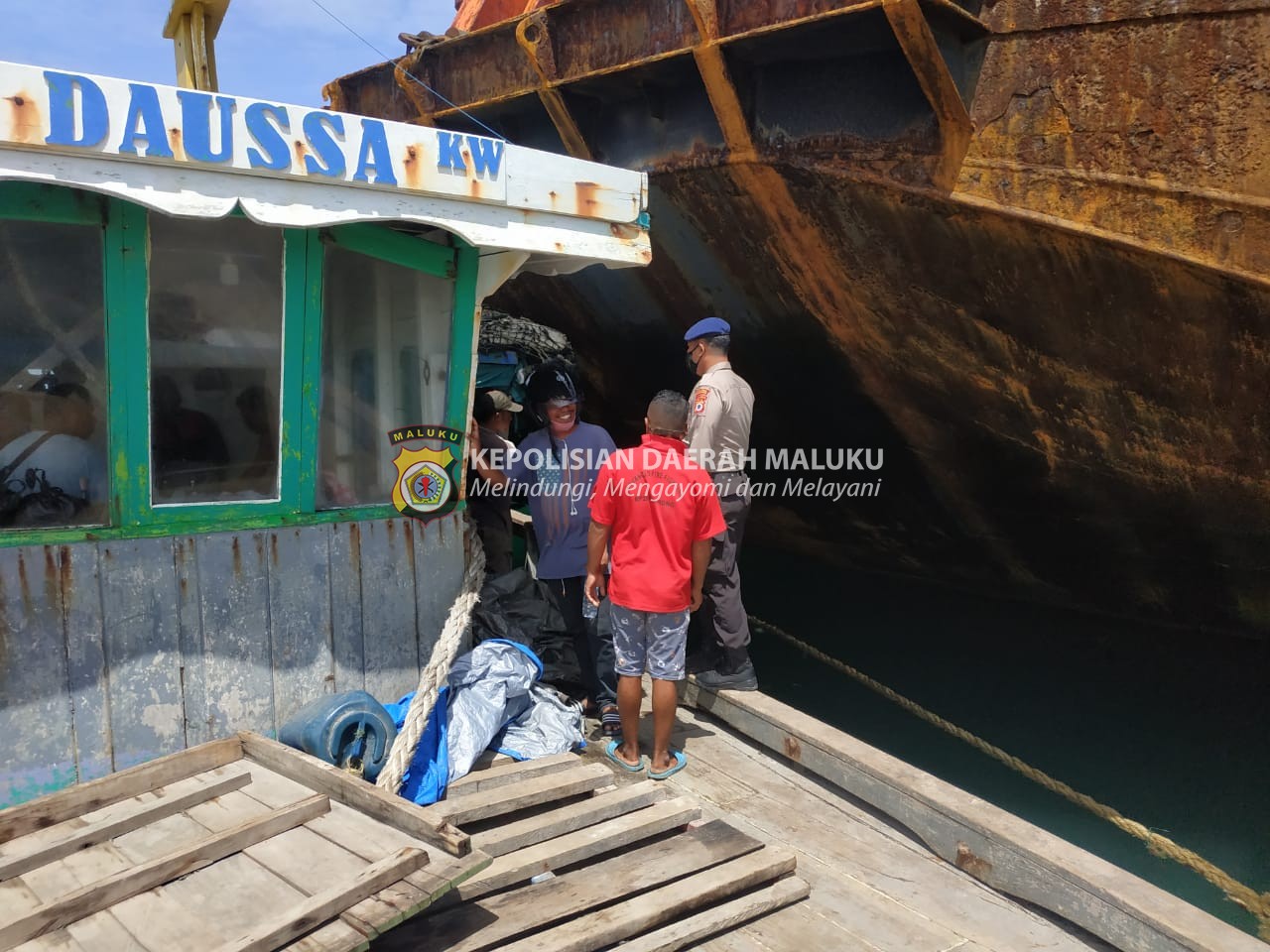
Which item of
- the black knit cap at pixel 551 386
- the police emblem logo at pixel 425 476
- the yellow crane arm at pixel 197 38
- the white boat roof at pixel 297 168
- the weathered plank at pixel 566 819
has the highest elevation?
the yellow crane arm at pixel 197 38

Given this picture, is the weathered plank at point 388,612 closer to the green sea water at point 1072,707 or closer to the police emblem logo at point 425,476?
the police emblem logo at point 425,476

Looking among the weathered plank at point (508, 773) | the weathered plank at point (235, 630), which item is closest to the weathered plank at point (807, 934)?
the weathered plank at point (508, 773)

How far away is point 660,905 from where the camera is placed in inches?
113

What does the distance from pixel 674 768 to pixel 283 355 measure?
2189mm

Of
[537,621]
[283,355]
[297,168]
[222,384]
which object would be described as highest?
[297,168]

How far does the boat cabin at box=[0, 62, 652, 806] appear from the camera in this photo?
3.04 meters

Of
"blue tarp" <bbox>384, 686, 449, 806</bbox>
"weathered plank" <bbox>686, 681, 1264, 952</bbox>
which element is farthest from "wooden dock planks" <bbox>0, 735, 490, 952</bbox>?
"weathered plank" <bbox>686, 681, 1264, 952</bbox>

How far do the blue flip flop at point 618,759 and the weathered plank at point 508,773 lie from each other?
191 millimetres

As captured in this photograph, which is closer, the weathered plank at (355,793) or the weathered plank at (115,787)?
the weathered plank at (355,793)

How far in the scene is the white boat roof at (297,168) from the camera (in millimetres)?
2773

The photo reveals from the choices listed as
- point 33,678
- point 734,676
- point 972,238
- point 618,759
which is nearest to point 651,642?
point 618,759

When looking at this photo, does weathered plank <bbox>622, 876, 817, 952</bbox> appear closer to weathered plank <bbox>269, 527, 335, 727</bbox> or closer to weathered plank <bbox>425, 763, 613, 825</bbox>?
weathered plank <bbox>425, 763, 613, 825</bbox>

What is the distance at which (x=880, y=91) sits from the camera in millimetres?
5234

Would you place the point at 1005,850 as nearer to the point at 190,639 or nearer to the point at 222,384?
the point at 190,639
